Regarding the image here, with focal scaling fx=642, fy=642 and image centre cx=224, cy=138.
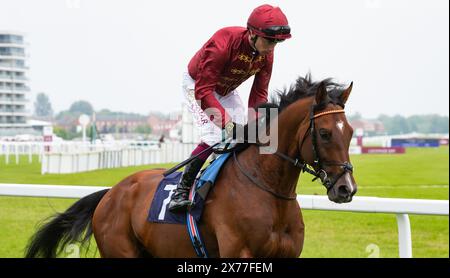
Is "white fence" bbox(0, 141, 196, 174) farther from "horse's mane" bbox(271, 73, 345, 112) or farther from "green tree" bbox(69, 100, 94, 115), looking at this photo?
"horse's mane" bbox(271, 73, 345, 112)

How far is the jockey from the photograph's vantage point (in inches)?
141

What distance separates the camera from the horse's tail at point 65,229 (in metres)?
4.81

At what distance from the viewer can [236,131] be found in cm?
372

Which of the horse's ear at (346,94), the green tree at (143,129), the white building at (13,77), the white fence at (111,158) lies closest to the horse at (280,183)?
the horse's ear at (346,94)

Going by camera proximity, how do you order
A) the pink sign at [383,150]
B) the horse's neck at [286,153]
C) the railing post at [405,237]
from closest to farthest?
the horse's neck at [286,153] → the railing post at [405,237] → the pink sign at [383,150]

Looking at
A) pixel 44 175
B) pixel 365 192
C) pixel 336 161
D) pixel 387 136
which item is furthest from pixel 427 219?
pixel 387 136

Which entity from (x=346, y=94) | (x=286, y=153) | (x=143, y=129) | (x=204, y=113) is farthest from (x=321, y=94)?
(x=143, y=129)

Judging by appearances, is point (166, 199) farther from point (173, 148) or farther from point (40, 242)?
point (173, 148)

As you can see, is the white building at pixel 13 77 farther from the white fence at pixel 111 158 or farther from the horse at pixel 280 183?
the horse at pixel 280 183

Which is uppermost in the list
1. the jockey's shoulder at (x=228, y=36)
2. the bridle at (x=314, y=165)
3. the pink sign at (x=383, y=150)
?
the jockey's shoulder at (x=228, y=36)

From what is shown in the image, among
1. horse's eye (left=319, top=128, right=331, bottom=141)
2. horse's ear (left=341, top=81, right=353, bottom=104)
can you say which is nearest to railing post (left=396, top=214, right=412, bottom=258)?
horse's ear (left=341, top=81, right=353, bottom=104)

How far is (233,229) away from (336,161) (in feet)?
2.25

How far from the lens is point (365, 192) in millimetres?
12000

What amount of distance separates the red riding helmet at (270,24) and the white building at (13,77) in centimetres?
3435
